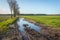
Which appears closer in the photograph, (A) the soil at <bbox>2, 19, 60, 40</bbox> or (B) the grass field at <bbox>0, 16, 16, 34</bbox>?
(A) the soil at <bbox>2, 19, 60, 40</bbox>

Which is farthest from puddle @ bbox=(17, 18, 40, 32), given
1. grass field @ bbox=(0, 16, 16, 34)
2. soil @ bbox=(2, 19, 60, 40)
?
soil @ bbox=(2, 19, 60, 40)

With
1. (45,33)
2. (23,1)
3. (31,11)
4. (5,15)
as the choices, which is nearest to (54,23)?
(45,33)

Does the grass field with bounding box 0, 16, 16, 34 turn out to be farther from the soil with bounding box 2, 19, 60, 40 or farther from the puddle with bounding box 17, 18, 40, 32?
the puddle with bounding box 17, 18, 40, 32

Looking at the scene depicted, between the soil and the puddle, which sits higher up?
the puddle

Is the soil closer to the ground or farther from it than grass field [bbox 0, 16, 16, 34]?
closer to the ground

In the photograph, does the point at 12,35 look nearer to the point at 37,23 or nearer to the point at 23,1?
the point at 23,1

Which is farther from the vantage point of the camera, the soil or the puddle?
the puddle

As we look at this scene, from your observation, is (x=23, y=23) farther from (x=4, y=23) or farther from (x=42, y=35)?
(x=42, y=35)

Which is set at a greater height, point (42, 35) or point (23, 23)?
point (23, 23)

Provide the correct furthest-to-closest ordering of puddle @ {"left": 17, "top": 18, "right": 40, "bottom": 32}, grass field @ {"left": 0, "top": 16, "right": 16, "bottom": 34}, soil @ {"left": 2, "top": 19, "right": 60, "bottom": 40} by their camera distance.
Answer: puddle @ {"left": 17, "top": 18, "right": 40, "bottom": 32}, grass field @ {"left": 0, "top": 16, "right": 16, "bottom": 34}, soil @ {"left": 2, "top": 19, "right": 60, "bottom": 40}

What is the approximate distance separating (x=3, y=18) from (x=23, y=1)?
2.99ft

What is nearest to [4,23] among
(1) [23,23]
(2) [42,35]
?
(1) [23,23]

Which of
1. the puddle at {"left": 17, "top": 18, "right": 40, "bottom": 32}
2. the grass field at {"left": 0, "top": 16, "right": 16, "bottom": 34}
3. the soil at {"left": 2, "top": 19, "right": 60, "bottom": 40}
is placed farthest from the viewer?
the puddle at {"left": 17, "top": 18, "right": 40, "bottom": 32}

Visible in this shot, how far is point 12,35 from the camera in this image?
4.25 meters
